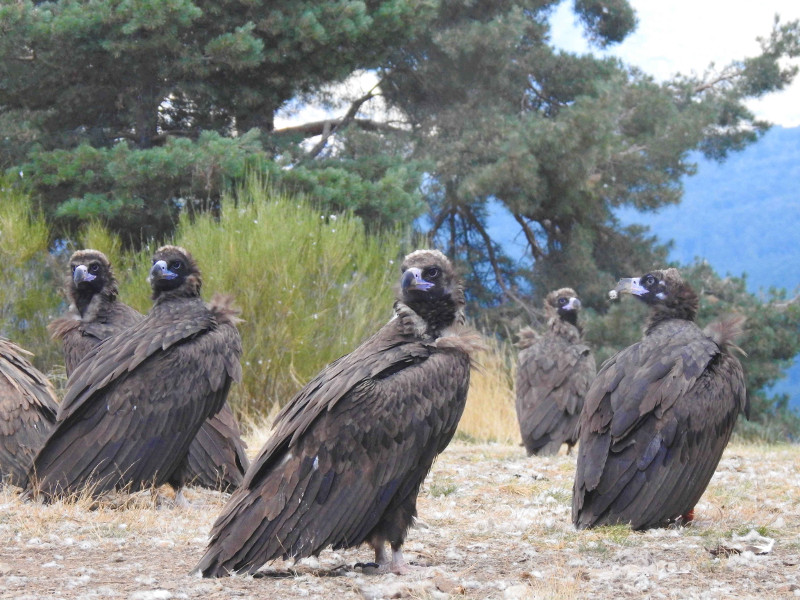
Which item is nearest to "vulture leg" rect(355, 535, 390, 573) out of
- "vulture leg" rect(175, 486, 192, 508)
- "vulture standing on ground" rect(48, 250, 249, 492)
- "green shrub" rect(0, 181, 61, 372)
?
"vulture leg" rect(175, 486, 192, 508)

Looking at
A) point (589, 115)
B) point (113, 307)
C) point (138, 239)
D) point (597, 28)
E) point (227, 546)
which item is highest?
point (597, 28)

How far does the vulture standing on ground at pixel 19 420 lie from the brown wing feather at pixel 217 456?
3.42 ft

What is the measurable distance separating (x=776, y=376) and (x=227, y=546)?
617 inches

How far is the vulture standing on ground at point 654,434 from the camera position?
220 inches

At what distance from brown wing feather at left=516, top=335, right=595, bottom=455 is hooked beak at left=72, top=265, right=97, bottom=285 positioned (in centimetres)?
412

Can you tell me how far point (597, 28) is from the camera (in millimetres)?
21875

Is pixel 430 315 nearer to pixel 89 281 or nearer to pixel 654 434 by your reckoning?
pixel 654 434

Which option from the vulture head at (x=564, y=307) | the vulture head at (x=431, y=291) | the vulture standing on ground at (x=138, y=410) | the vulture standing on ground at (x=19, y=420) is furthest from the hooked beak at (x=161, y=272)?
the vulture head at (x=564, y=307)

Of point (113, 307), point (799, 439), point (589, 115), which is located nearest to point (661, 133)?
point (589, 115)

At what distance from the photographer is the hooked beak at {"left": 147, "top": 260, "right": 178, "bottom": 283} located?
6.89 meters

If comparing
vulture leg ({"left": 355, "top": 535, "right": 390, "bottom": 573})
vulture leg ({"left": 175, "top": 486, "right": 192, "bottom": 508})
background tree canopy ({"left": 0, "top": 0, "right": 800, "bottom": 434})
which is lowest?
vulture leg ({"left": 175, "top": 486, "right": 192, "bottom": 508})

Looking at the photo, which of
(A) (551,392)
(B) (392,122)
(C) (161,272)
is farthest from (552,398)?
(B) (392,122)

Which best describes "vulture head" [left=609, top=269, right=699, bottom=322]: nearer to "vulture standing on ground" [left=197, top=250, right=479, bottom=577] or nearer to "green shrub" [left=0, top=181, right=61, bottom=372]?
"vulture standing on ground" [left=197, top=250, right=479, bottom=577]

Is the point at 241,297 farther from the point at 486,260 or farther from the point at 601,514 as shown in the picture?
the point at 486,260
